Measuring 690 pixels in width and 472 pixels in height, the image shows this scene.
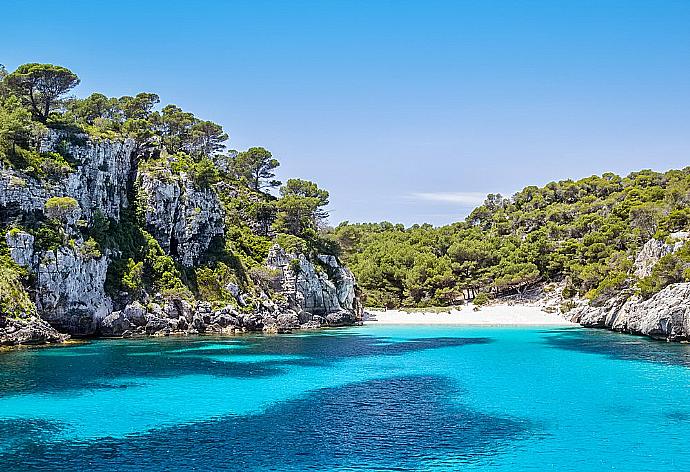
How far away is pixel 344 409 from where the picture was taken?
2847cm

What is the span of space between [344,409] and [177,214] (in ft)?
164

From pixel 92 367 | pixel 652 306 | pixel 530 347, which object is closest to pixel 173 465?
pixel 92 367

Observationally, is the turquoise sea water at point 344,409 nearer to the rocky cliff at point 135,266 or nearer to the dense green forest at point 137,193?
A: the rocky cliff at point 135,266

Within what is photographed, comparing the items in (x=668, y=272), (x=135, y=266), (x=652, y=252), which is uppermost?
(x=652, y=252)

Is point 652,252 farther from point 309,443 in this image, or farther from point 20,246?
point 20,246

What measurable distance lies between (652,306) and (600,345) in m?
9.63

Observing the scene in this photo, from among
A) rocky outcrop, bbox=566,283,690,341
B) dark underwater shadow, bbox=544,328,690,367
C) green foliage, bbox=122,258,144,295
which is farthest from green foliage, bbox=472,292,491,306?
green foliage, bbox=122,258,144,295

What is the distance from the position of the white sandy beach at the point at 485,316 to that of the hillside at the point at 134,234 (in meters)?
6.17

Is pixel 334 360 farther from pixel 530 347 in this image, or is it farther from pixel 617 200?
pixel 617 200

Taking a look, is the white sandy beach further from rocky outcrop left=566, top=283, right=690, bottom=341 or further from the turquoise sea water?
the turquoise sea water

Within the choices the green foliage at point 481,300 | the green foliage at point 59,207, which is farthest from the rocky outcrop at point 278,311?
the green foliage at point 481,300

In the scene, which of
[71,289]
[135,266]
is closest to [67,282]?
[71,289]

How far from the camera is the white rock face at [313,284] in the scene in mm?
78000

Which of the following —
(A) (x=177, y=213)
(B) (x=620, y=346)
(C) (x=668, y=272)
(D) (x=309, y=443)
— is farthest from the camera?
(A) (x=177, y=213)
